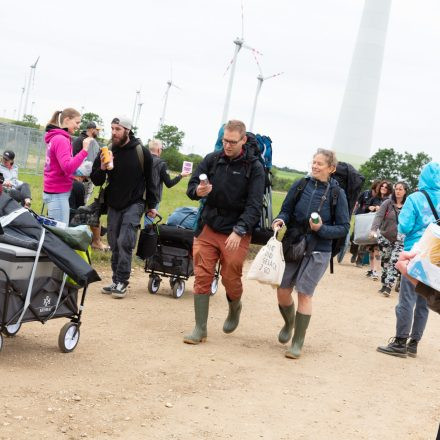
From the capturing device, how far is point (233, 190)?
7.84 meters

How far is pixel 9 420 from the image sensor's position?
493cm

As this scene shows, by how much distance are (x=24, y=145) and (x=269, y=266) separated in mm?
26729

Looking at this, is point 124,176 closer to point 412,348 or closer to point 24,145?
point 412,348

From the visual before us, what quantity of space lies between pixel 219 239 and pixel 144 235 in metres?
2.34

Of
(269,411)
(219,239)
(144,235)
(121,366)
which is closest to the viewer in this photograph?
(269,411)

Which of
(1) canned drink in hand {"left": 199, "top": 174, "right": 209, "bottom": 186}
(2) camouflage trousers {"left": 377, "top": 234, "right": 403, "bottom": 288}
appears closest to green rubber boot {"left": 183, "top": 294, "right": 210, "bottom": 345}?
(1) canned drink in hand {"left": 199, "top": 174, "right": 209, "bottom": 186}

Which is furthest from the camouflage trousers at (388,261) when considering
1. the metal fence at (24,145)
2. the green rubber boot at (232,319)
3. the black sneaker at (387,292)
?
the metal fence at (24,145)

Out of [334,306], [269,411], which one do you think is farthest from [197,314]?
[334,306]

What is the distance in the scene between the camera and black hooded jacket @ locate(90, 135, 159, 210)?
9.59m

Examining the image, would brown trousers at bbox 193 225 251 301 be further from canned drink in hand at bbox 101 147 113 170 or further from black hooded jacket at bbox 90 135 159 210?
black hooded jacket at bbox 90 135 159 210

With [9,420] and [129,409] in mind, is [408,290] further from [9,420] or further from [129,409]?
[9,420]

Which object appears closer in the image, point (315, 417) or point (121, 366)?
point (315, 417)

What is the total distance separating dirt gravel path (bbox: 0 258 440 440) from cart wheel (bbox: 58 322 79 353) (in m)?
0.06

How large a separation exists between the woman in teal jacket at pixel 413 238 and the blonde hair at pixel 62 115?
147 inches
